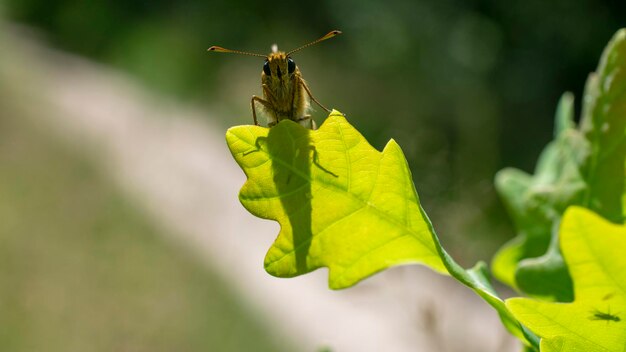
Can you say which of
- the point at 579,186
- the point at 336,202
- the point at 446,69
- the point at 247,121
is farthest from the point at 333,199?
the point at 247,121

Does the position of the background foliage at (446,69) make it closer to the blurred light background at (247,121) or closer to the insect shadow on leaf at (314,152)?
the blurred light background at (247,121)

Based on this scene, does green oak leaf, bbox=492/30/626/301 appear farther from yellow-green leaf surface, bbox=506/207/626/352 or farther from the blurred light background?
the blurred light background

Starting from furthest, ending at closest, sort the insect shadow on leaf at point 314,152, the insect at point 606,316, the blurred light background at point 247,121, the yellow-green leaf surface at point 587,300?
the blurred light background at point 247,121 → the insect shadow on leaf at point 314,152 → the insect at point 606,316 → the yellow-green leaf surface at point 587,300

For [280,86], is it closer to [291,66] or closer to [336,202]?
[291,66]

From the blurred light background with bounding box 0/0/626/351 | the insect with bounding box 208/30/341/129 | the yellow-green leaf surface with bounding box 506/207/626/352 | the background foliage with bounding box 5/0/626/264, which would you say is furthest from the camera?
the background foliage with bounding box 5/0/626/264

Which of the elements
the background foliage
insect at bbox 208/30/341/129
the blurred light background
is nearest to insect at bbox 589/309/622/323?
insect at bbox 208/30/341/129

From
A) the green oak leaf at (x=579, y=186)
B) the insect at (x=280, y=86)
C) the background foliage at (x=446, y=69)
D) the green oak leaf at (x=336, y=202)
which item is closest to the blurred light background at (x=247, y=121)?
the background foliage at (x=446, y=69)
